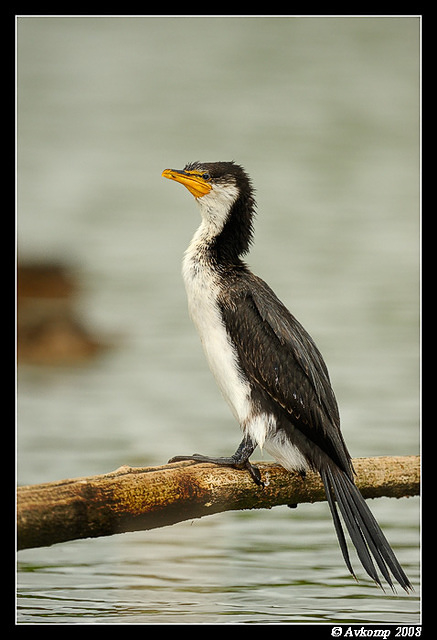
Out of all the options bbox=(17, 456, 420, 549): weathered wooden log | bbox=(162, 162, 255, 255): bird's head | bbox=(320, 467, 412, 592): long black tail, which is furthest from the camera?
bbox=(162, 162, 255, 255): bird's head

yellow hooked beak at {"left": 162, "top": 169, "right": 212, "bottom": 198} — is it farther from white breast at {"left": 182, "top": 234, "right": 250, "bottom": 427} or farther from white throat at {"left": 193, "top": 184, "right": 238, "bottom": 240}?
white breast at {"left": 182, "top": 234, "right": 250, "bottom": 427}

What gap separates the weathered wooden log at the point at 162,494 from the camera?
2.53m

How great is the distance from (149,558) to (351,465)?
1207mm

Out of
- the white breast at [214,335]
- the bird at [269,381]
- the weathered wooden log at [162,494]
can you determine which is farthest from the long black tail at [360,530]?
the white breast at [214,335]

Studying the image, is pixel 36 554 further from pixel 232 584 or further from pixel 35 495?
pixel 35 495

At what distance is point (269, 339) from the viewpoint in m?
3.08

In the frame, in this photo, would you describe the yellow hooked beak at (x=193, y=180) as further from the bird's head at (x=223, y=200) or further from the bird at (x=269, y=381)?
the bird at (x=269, y=381)

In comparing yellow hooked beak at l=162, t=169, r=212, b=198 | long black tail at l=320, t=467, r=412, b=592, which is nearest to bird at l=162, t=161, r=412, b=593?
long black tail at l=320, t=467, r=412, b=592

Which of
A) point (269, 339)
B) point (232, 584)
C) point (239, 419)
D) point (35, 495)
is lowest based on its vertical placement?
point (232, 584)

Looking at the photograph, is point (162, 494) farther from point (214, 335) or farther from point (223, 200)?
point (223, 200)

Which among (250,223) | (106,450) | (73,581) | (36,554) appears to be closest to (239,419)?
(250,223)

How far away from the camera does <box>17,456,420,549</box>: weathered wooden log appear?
8.29ft

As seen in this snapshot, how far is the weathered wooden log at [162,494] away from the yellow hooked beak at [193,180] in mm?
964

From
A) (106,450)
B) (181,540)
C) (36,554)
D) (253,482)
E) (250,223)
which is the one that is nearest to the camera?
(253,482)
